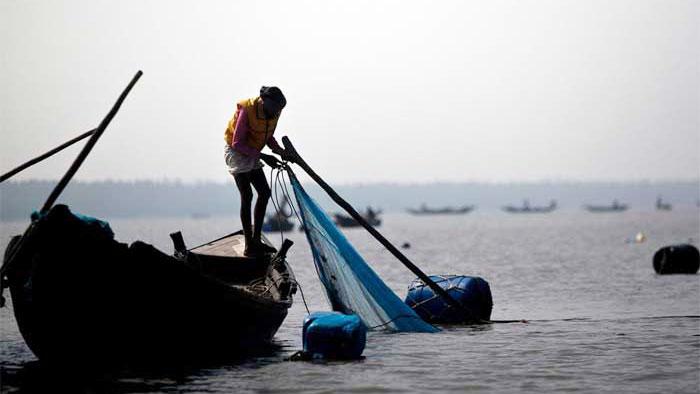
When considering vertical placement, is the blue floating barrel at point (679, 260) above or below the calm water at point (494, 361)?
above

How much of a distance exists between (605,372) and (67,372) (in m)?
7.20

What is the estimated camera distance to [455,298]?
1866 cm

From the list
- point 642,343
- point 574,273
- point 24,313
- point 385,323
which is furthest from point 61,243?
point 574,273

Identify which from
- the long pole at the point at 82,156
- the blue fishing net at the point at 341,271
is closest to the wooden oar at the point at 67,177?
the long pole at the point at 82,156

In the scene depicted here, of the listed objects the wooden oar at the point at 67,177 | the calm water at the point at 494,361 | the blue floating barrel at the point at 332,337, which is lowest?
the calm water at the point at 494,361

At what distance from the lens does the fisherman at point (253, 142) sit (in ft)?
50.0

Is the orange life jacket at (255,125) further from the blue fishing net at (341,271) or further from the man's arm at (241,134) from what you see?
the blue fishing net at (341,271)

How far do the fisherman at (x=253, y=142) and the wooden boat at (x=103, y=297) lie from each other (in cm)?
271

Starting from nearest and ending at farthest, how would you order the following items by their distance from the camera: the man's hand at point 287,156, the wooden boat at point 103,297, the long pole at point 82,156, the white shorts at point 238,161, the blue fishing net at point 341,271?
the wooden boat at point 103,297
the long pole at point 82,156
the white shorts at point 238,161
the man's hand at point 287,156
the blue fishing net at point 341,271

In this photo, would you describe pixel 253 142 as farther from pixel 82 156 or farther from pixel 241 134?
pixel 82 156

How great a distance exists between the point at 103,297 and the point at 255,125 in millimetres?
4240

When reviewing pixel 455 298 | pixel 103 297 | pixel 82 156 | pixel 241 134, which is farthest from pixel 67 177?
pixel 455 298

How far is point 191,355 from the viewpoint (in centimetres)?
1338

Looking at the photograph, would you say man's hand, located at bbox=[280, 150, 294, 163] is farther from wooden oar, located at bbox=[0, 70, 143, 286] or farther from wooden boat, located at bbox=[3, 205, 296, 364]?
wooden boat, located at bbox=[3, 205, 296, 364]
